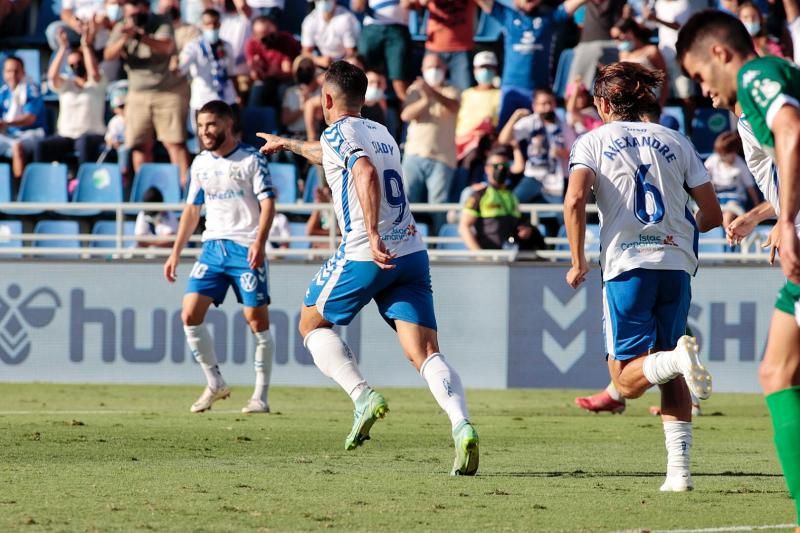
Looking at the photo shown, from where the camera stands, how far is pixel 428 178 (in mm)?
18609

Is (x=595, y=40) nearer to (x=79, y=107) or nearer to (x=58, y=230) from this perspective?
(x=79, y=107)

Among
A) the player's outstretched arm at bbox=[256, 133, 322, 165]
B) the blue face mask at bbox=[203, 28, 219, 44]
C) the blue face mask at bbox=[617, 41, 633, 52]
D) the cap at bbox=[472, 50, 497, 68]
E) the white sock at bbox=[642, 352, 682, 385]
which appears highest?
the blue face mask at bbox=[203, 28, 219, 44]

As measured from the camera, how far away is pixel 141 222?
1830 centimetres

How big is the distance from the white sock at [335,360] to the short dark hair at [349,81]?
1.39 metres

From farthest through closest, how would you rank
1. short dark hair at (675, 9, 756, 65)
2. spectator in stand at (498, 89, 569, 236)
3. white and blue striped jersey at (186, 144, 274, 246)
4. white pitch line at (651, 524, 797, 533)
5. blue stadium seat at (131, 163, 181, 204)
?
blue stadium seat at (131, 163, 181, 204) < spectator in stand at (498, 89, 569, 236) < white and blue striped jersey at (186, 144, 274, 246) < white pitch line at (651, 524, 797, 533) < short dark hair at (675, 9, 756, 65)

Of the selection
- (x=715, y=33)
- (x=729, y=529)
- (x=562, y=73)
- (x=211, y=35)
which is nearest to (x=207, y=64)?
(x=211, y=35)

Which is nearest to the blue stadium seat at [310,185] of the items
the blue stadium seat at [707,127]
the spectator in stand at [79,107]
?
the spectator in stand at [79,107]

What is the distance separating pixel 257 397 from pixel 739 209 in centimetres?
703

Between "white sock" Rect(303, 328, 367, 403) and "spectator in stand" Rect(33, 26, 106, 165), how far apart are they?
12.7m

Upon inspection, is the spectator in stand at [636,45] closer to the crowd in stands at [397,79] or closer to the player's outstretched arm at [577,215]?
the crowd in stands at [397,79]

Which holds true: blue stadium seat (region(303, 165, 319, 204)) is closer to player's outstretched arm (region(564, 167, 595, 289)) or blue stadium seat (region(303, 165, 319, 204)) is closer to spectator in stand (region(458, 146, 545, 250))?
spectator in stand (region(458, 146, 545, 250))

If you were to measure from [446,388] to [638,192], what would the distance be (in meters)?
1.52

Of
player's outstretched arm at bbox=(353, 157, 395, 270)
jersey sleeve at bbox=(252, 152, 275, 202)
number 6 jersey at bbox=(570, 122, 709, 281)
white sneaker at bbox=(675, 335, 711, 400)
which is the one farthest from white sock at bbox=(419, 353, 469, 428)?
jersey sleeve at bbox=(252, 152, 275, 202)

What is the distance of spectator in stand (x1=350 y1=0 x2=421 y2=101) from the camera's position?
66.2 ft
